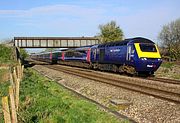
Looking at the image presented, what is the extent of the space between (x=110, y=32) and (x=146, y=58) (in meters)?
79.4

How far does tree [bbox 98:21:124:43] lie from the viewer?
10300 centimetres

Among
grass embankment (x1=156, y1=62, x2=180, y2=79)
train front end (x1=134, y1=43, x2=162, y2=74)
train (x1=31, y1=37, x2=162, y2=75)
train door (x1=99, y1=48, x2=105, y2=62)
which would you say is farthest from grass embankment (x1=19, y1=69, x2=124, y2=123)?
train door (x1=99, y1=48, x2=105, y2=62)

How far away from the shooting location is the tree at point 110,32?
103 m

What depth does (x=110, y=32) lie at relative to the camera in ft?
343

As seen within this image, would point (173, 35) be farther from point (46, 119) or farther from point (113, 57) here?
point (46, 119)

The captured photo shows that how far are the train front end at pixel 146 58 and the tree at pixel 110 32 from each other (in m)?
75.8

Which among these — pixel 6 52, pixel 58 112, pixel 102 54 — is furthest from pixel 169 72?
pixel 6 52

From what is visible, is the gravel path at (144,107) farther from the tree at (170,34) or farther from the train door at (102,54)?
the tree at (170,34)

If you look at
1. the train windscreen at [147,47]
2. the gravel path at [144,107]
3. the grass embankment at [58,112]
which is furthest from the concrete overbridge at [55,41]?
the grass embankment at [58,112]

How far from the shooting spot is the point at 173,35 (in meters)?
101

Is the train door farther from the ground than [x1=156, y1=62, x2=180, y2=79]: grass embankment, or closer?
farther from the ground

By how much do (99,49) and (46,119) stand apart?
25.8 meters

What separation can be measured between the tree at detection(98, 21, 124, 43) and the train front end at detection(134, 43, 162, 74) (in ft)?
249

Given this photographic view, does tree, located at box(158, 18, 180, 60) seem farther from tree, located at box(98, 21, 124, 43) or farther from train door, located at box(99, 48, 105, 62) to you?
train door, located at box(99, 48, 105, 62)
